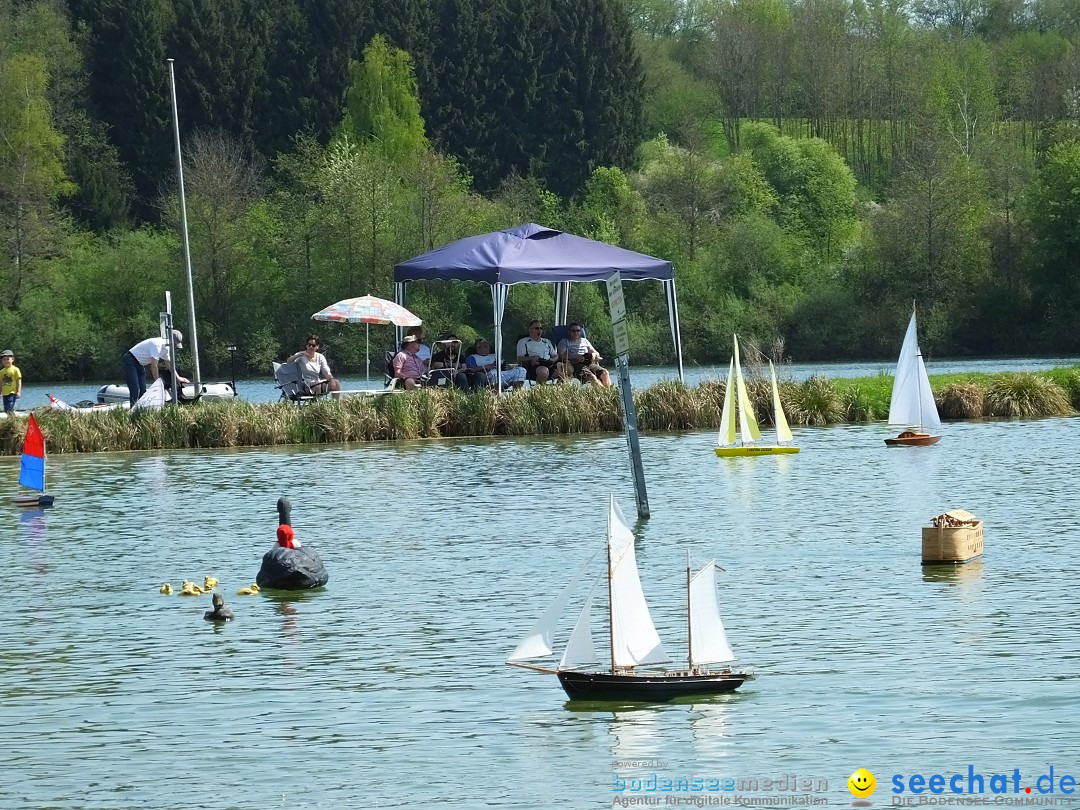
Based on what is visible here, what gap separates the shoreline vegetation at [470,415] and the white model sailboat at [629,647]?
20620mm

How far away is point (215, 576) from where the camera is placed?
1883cm

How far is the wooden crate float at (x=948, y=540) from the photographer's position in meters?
17.9

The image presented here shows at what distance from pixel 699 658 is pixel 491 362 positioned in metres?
22.6

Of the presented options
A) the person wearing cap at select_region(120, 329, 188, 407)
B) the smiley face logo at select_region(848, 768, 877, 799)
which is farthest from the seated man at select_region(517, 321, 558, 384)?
the smiley face logo at select_region(848, 768, 877, 799)

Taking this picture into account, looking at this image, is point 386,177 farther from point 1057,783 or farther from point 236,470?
point 1057,783

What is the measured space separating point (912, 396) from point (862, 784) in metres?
21.8

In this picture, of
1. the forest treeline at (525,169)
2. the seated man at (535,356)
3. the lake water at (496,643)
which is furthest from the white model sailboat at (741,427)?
the forest treeline at (525,169)

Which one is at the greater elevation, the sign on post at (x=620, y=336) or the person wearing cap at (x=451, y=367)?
the sign on post at (x=620, y=336)

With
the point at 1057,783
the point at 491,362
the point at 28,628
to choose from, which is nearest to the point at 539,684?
the point at 1057,783

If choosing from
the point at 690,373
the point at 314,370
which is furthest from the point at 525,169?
the point at 314,370

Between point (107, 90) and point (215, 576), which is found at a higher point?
point (107, 90)

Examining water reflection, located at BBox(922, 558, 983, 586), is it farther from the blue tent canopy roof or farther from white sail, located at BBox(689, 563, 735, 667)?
the blue tent canopy roof

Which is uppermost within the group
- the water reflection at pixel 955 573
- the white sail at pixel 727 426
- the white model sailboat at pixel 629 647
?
the white model sailboat at pixel 629 647

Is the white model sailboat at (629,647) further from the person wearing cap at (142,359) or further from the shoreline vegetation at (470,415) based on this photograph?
the person wearing cap at (142,359)
